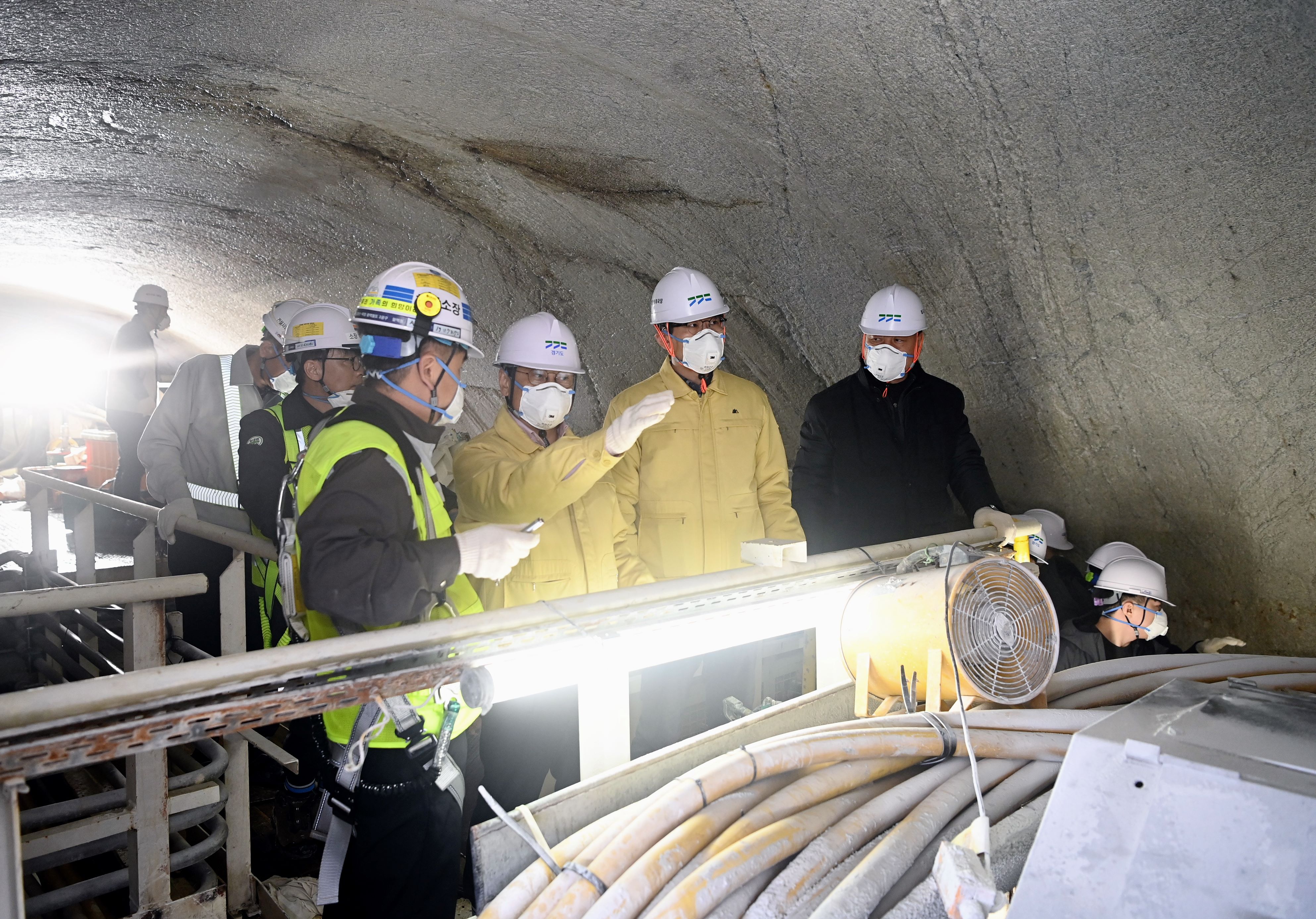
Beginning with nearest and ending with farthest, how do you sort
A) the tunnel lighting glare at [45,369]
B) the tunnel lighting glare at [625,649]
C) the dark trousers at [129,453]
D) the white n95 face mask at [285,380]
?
the tunnel lighting glare at [625,649] < the white n95 face mask at [285,380] < the dark trousers at [129,453] < the tunnel lighting glare at [45,369]

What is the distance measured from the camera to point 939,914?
1.38 m

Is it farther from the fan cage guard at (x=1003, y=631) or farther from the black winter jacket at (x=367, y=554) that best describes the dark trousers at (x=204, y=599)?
the fan cage guard at (x=1003, y=631)

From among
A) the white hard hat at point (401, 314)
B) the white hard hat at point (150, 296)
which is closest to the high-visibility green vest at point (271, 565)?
the white hard hat at point (401, 314)

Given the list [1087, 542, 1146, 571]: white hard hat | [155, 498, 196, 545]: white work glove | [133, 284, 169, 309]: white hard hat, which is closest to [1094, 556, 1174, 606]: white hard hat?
[1087, 542, 1146, 571]: white hard hat

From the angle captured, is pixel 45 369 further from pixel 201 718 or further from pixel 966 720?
pixel 966 720

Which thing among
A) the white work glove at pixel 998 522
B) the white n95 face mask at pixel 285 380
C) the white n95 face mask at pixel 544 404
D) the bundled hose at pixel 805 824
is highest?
the white n95 face mask at pixel 285 380

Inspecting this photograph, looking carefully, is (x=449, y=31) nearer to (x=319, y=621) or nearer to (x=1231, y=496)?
(x=319, y=621)

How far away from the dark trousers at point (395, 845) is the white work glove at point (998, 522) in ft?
5.91

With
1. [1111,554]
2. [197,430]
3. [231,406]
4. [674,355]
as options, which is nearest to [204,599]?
[197,430]

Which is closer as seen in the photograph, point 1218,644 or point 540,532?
point 540,532

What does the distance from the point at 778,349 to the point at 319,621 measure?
3836 mm

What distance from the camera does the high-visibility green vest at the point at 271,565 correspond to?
9.41 feet

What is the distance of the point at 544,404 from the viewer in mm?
2883

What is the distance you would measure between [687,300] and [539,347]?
702mm
